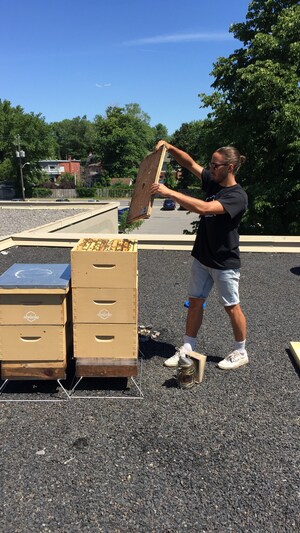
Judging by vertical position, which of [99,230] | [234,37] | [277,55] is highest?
[234,37]

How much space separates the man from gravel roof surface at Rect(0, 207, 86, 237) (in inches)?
434

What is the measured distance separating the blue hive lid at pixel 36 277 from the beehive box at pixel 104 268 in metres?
0.18

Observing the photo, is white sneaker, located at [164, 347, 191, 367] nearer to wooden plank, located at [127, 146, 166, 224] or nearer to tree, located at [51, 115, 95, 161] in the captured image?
wooden plank, located at [127, 146, 166, 224]

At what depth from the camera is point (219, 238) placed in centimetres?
351

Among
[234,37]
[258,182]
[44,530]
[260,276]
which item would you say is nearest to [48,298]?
[44,530]

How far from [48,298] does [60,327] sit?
270 mm

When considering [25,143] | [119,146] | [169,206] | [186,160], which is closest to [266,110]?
[186,160]

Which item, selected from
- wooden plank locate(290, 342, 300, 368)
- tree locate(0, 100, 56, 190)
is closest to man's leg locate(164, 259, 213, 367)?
wooden plank locate(290, 342, 300, 368)

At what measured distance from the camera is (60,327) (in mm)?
3291

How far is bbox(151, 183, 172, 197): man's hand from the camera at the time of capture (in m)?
3.09

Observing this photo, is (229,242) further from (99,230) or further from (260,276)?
(99,230)

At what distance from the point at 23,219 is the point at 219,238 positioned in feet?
51.7

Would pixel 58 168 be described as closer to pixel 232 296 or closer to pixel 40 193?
pixel 40 193

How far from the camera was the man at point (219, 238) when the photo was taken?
10.6ft
